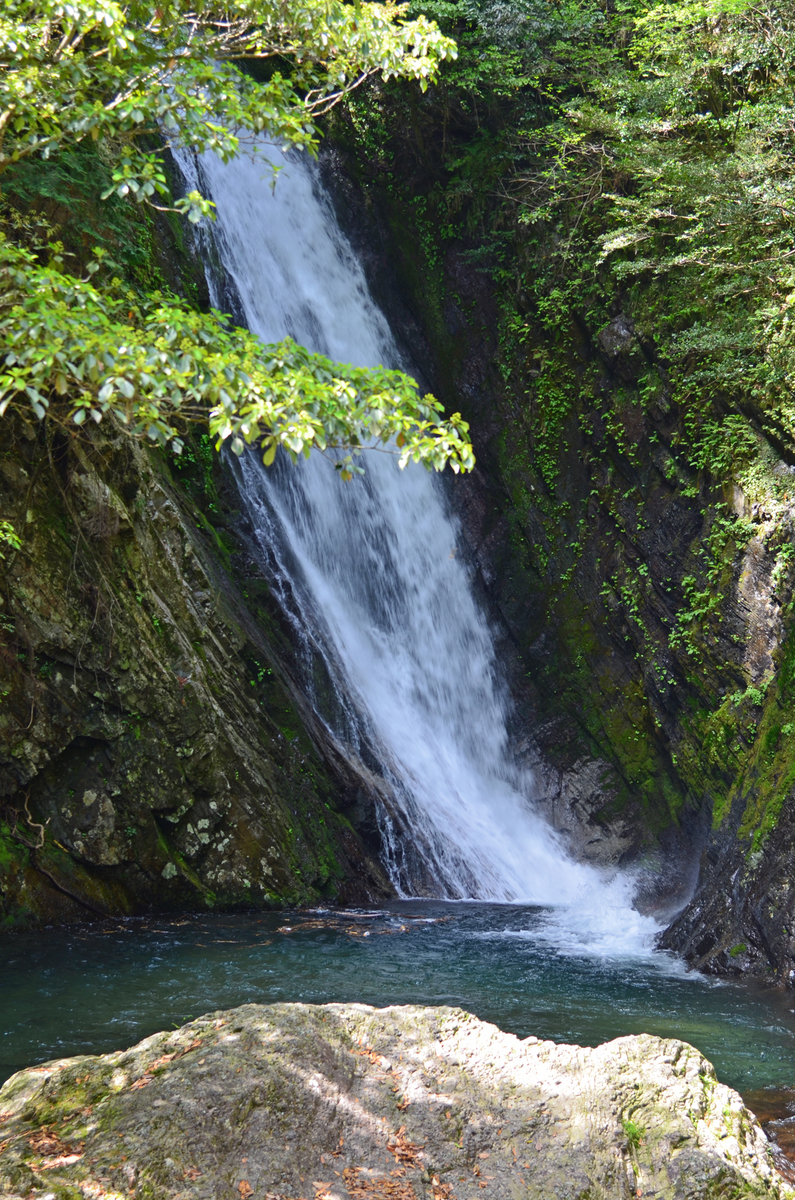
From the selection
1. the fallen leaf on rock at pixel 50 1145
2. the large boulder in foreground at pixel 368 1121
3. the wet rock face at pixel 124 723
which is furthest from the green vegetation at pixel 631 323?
the fallen leaf on rock at pixel 50 1145

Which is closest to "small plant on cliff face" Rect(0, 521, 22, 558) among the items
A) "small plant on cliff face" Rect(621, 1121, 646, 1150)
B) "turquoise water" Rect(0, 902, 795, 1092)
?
"turquoise water" Rect(0, 902, 795, 1092)

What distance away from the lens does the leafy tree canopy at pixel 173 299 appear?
4102 mm

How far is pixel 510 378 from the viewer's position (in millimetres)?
14758

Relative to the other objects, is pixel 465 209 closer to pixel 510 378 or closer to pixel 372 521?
pixel 510 378

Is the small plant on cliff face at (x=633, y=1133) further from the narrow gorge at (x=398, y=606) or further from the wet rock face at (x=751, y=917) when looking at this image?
the wet rock face at (x=751, y=917)

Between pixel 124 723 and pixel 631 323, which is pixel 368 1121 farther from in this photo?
pixel 631 323

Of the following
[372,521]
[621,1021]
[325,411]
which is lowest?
[621,1021]

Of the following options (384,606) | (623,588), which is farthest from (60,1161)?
(623,588)

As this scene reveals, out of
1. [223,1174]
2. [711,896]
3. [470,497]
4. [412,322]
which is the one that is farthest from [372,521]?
[223,1174]

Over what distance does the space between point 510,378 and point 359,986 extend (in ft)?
38.0

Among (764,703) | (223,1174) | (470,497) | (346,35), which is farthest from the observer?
(470,497)

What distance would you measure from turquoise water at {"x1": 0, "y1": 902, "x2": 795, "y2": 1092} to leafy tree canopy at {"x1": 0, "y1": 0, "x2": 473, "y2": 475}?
3.63m

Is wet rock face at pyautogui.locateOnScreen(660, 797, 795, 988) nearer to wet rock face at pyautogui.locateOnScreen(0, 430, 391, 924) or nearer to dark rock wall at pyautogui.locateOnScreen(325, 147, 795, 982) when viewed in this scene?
dark rock wall at pyautogui.locateOnScreen(325, 147, 795, 982)

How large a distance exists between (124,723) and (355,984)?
3.48 meters
